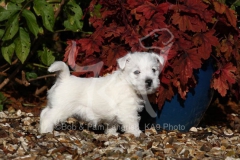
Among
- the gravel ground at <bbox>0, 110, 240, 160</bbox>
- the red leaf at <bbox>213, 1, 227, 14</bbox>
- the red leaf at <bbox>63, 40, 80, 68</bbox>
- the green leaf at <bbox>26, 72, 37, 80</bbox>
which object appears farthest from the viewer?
the green leaf at <bbox>26, 72, 37, 80</bbox>

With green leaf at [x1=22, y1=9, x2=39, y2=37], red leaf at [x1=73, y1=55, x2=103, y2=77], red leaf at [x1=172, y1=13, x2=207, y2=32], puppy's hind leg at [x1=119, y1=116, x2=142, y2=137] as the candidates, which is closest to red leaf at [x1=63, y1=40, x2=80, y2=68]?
red leaf at [x1=73, y1=55, x2=103, y2=77]

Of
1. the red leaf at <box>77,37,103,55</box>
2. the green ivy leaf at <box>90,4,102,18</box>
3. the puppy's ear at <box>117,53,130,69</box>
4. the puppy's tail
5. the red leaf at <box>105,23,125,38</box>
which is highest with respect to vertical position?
the green ivy leaf at <box>90,4,102,18</box>

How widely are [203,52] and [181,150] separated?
101 cm

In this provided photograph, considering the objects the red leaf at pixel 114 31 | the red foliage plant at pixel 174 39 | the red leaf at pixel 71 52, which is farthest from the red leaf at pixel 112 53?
the red leaf at pixel 71 52

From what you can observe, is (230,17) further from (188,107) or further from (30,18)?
(30,18)

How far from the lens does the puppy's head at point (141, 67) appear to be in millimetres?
4809

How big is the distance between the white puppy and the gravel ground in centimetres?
17

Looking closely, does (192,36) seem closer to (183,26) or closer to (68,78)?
(183,26)

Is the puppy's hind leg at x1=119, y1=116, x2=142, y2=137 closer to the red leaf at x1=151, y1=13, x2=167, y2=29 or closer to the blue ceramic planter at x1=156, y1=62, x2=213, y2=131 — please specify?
the blue ceramic planter at x1=156, y1=62, x2=213, y2=131

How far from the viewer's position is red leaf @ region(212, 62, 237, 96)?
16.6 ft

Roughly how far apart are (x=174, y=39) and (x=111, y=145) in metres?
1.19

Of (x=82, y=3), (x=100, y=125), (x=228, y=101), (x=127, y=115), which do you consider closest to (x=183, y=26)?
(x=127, y=115)

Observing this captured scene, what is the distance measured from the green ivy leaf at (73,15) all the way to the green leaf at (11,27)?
707 mm

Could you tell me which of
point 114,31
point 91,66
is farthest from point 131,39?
point 91,66
